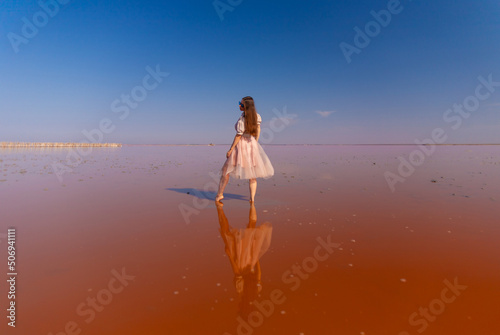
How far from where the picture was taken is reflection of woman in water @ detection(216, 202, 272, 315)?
9.04ft

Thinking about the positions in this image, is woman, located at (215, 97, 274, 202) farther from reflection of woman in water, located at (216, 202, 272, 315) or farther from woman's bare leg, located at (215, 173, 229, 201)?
reflection of woman in water, located at (216, 202, 272, 315)

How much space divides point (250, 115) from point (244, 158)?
122 centimetres

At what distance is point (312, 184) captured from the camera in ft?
31.6

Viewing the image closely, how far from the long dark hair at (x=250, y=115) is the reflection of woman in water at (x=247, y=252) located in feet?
8.38

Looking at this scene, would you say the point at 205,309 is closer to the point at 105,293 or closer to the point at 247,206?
the point at 105,293

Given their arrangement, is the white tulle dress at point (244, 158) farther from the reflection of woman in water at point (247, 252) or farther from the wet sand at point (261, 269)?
the reflection of woman in water at point (247, 252)

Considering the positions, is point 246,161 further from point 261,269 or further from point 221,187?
point 261,269

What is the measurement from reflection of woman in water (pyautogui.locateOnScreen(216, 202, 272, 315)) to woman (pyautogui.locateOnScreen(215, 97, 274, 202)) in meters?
1.54

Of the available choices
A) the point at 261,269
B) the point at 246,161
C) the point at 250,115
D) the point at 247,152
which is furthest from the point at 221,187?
the point at 261,269

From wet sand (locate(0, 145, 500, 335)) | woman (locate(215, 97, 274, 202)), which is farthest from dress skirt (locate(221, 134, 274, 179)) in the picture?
wet sand (locate(0, 145, 500, 335))

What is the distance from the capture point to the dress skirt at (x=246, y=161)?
6984 mm

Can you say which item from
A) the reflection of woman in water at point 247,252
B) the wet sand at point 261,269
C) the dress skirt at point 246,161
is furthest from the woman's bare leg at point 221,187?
the reflection of woman in water at point 247,252

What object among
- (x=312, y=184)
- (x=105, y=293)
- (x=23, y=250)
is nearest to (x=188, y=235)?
(x=105, y=293)

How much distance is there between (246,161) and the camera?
276 inches
